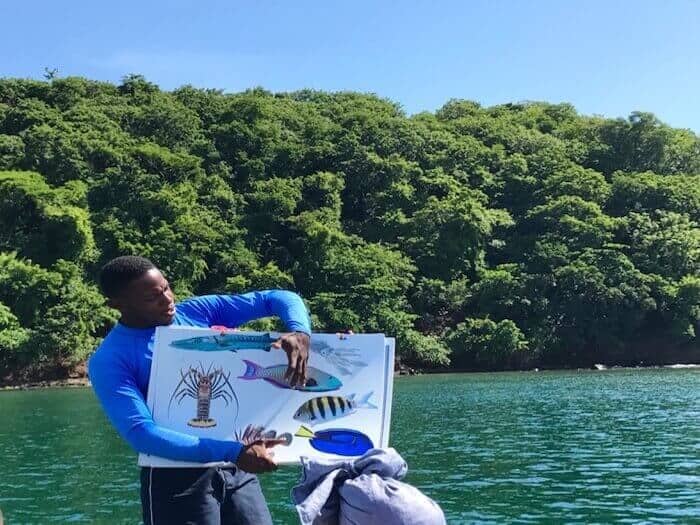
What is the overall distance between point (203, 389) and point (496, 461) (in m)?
14.7

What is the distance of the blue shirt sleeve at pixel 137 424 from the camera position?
9.02 feet

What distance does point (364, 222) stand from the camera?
68312 mm

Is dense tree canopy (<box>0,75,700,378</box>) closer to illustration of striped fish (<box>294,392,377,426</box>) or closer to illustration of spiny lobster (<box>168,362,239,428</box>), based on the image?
illustration of spiny lobster (<box>168,362,239,428</box>)

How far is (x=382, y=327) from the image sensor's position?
53.6 metres

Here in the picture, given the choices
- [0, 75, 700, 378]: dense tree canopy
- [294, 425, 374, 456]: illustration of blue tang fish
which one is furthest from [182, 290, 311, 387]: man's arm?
[0, 75, 700, 378]: dense tree canopy

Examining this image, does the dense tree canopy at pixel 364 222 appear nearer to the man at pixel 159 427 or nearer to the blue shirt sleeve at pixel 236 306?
the blue shirt sleeve at pixel 236 306

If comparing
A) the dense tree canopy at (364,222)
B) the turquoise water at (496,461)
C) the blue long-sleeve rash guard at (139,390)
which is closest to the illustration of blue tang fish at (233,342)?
the blue long-sleeve rash guard at (139,390)

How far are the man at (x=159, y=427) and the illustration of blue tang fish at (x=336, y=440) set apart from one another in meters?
0.15

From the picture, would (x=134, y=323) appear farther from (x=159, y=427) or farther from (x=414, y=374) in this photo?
(x=414, y=374)

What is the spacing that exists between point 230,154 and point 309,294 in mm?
21535

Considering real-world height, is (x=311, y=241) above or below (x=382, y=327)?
above

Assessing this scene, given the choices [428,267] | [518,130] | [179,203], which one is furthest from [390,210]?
[518,130]

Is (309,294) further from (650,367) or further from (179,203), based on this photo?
(650,367)

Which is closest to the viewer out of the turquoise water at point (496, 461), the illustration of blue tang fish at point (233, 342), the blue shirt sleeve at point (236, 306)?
the illustration of blue tang fish at point (233, 342)
